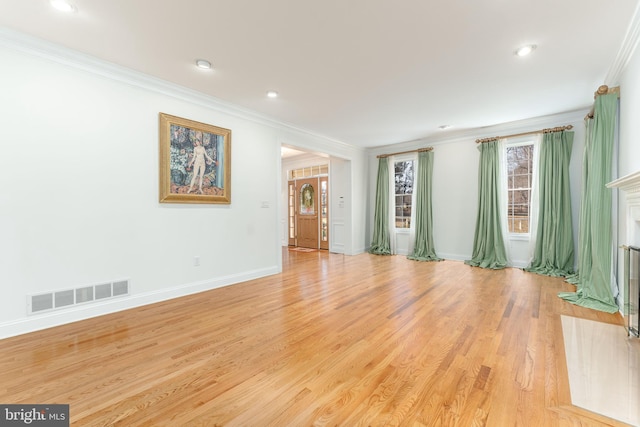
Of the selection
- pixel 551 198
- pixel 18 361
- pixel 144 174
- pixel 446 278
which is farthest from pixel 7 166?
pixel 551 198

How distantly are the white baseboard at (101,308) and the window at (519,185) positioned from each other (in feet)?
17.3

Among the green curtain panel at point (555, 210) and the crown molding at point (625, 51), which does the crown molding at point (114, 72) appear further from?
the green curtain panel at point (555, 210)

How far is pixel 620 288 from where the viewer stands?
3.08 m

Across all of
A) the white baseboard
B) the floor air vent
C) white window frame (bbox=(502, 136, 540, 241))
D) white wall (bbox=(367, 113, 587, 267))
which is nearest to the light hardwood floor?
the white baseboard

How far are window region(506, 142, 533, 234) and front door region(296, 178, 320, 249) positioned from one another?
4.66 m

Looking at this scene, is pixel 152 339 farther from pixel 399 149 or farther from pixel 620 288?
pixel 399 149

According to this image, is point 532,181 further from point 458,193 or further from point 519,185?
point 458,193

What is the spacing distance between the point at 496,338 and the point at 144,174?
411 cm

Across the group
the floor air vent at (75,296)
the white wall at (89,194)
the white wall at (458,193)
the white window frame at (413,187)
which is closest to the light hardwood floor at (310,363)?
the floor air vent at (75,296)

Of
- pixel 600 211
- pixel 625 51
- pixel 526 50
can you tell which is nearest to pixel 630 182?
pixel 600 211

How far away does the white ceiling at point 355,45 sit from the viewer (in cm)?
227

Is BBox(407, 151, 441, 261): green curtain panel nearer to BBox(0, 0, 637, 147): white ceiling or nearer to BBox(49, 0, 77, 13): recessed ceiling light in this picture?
BBox(0, 0, 637, 147): white ceiling

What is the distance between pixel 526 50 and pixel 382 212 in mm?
4606

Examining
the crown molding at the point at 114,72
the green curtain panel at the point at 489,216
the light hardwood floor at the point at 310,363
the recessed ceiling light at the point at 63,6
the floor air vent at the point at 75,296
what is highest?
the recessed ceiling light at the point at 63,6
